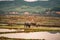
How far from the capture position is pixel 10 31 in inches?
89.0

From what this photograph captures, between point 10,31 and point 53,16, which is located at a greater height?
point 53,16

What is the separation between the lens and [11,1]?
2287 millimetres

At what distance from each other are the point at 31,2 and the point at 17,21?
1.22 ft

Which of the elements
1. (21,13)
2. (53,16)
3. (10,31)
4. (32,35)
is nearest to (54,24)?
(53,16)

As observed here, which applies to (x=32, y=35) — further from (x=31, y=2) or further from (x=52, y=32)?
(x=31, y=2)

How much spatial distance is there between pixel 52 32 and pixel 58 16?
0.86 ft

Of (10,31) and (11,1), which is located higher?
(11,1)

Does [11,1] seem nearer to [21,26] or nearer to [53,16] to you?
[21,26]

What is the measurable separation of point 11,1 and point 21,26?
0.43 meters

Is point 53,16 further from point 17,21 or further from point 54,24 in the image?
Result: point 17,21

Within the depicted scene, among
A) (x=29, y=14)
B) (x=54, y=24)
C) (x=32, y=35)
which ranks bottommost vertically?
(x=32, y=35)

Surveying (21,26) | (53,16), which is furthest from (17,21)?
(53,16)

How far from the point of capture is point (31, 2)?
89.8 inches

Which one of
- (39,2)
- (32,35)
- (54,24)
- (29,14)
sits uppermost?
(39,2)
